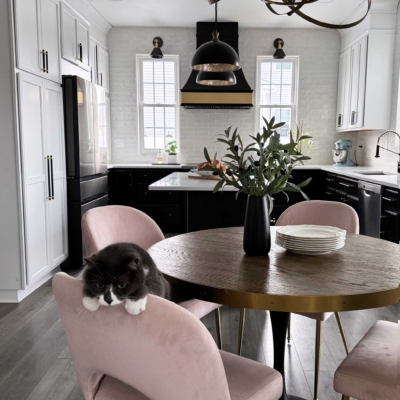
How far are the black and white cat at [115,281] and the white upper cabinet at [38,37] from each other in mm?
2532

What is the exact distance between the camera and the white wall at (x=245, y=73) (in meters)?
6.17

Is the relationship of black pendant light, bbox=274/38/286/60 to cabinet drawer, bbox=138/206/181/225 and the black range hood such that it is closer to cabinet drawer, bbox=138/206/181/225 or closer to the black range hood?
the black range hood

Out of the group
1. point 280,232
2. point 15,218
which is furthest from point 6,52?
point 280,232

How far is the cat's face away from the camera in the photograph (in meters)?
0.90

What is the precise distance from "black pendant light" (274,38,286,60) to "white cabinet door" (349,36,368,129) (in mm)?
979

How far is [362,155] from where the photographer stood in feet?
19.6

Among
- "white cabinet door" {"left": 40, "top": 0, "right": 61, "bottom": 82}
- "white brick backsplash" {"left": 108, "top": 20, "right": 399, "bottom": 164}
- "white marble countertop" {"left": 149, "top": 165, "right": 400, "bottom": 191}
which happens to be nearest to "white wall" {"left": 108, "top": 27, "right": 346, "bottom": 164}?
"white brick backsplash" {"left": 108, "top": 20, "right": 399, "bottom": 164}

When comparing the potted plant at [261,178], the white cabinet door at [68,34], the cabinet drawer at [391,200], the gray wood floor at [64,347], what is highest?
the white cabinet door at [68,34]

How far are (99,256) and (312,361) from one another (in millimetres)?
1700

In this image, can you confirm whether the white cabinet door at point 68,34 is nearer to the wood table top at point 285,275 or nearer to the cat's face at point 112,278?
the wood table top at point 285,275

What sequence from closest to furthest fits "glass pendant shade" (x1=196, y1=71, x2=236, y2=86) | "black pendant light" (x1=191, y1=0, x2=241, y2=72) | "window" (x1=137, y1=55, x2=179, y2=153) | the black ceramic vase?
the black ceramic vase < "black pendant light" (x1=191, y1=0, x2=241, y2=72) < "glass pendant shade" (x1=196, y1=71, x2=236, y2=86) < "window" (x1=137, y1=55, x2=179, y2=153)

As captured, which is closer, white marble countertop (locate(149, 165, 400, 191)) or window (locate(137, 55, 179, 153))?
white marble countertop (locate(149, 165, 400, 191))

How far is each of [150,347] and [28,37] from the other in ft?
9.98

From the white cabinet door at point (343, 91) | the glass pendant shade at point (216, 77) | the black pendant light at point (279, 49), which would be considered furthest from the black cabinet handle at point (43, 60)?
the white cabinet door at point (343, 91)
